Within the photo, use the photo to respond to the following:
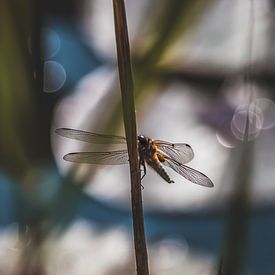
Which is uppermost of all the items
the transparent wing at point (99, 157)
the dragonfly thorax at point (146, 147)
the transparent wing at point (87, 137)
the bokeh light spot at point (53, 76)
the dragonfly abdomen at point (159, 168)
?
the bokeh light spot at point (53, 76)

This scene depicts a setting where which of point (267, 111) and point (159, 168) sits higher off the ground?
point (267, 111)

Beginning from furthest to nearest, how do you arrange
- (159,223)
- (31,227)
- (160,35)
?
(159,223), (160,35), (31,227)

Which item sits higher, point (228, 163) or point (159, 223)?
point (228, 163)

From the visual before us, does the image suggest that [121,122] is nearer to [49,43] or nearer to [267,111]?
[49,43]

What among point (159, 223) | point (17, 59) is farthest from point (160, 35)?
point (159, 223)

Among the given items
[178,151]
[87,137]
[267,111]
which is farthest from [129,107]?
[267,111]

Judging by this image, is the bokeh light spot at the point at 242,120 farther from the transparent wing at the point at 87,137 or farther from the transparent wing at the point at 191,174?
the transparent wing at the point at 87,137

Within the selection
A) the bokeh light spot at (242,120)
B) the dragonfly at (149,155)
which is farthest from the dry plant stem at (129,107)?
the bokeh light spot at (242,120)

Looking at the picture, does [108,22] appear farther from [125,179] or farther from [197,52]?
[125,179]
